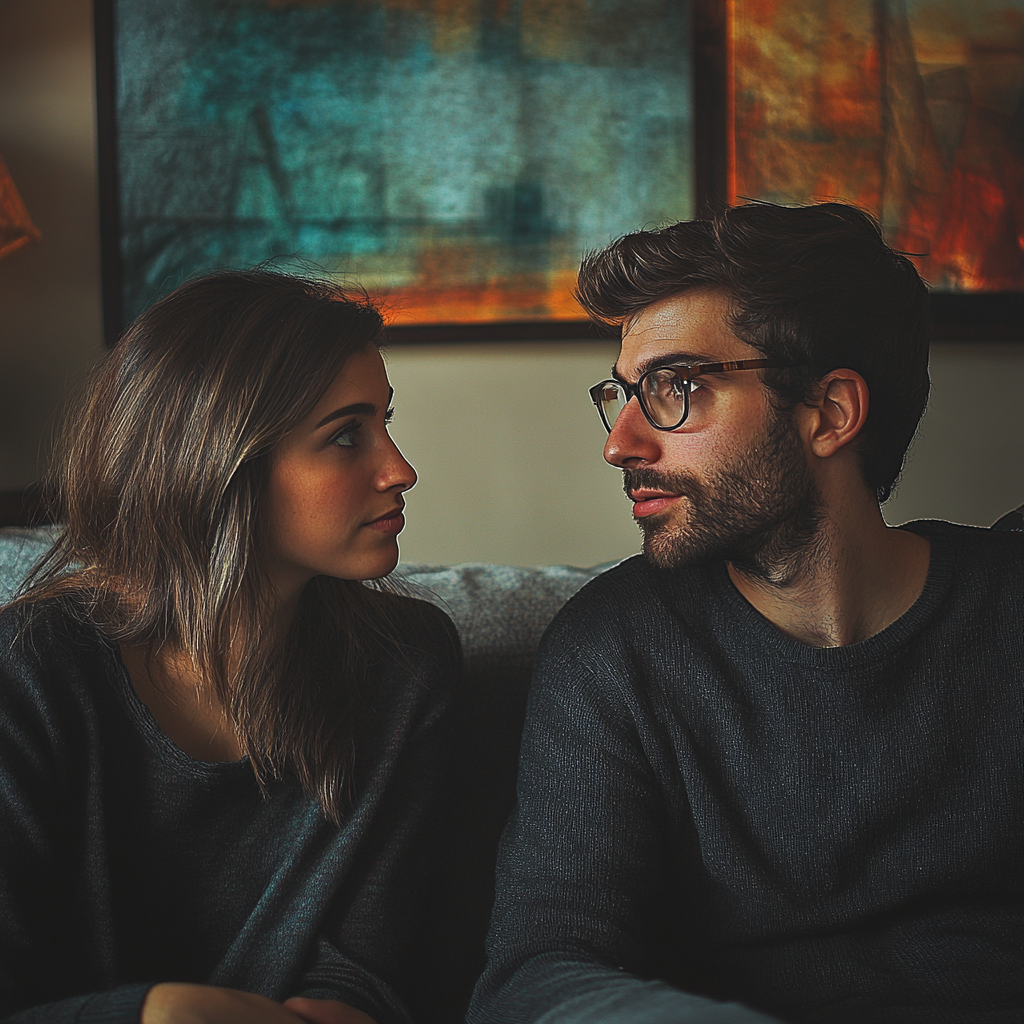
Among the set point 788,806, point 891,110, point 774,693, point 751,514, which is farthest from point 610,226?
point 788,806

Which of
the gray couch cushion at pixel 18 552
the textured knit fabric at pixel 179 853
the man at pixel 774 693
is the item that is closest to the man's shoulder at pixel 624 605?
the man at pixel 774 693

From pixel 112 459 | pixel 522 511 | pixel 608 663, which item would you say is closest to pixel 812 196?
pixel 522 511

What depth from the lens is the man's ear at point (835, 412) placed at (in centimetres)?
127

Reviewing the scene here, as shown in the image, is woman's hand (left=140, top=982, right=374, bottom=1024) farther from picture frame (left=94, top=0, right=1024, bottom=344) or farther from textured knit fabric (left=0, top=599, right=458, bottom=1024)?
picture frame (left=94, top=0, right=1024, bottom=344)

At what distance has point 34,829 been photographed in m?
1.03

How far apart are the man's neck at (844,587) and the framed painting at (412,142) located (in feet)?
4.60

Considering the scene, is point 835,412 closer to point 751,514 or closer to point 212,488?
point 751,514

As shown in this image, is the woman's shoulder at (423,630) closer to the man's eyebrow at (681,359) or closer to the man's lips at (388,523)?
the man's lips at (388,523)

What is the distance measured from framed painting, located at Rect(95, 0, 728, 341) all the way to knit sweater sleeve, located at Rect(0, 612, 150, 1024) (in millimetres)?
1571

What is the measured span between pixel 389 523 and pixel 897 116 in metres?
2.01

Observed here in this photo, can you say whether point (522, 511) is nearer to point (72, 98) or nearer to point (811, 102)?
point (811, 102)

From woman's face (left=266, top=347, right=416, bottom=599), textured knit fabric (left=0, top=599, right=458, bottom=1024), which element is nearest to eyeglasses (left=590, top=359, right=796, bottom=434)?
woman's face (left=266, top=347, right=416, bottom=599)

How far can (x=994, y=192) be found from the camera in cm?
254

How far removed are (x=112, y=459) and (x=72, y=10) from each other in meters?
1.86
